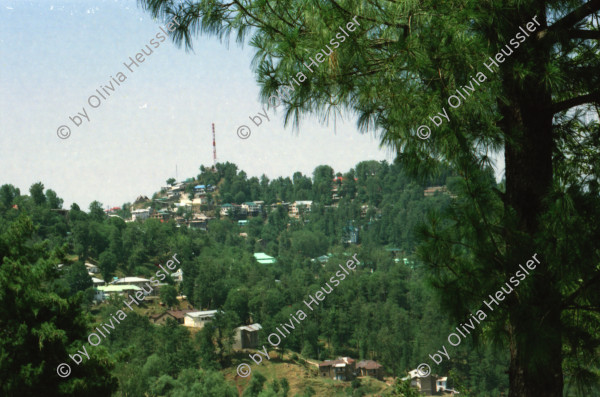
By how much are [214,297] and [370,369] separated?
13.4m

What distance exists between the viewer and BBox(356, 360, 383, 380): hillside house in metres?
31.6

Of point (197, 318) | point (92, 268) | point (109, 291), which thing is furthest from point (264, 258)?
point (197, 318)

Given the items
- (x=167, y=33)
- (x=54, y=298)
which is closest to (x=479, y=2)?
(x=167, y=33)

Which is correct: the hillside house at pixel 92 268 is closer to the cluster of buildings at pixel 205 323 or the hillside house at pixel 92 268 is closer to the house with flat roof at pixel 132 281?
the house with flat roof at pixel 132 281

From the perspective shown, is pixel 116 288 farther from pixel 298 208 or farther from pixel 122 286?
pixel 298 208

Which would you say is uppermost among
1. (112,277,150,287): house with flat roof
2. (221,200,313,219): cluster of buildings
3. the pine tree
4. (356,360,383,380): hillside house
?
(221,200,313,219): cluster of buildings

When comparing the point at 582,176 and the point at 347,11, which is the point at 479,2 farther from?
the point at 582,176

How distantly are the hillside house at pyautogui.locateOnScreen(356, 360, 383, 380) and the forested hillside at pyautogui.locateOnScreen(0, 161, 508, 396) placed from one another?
96cm

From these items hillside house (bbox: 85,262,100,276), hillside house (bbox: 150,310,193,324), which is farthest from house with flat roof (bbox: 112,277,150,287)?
hillside house (bbox: 150,310,193,324)

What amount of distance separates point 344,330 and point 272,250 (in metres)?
25.5

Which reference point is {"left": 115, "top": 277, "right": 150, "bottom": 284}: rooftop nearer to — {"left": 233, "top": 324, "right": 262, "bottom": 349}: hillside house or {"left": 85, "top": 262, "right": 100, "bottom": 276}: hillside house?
{"left": 85, "top": 262, "right": 100, "bottom": 276}: hillside house

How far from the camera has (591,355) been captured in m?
1.99

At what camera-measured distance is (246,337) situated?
34.3 metres

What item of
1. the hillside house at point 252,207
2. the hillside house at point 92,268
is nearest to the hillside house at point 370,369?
the hillside house at point 92,268
